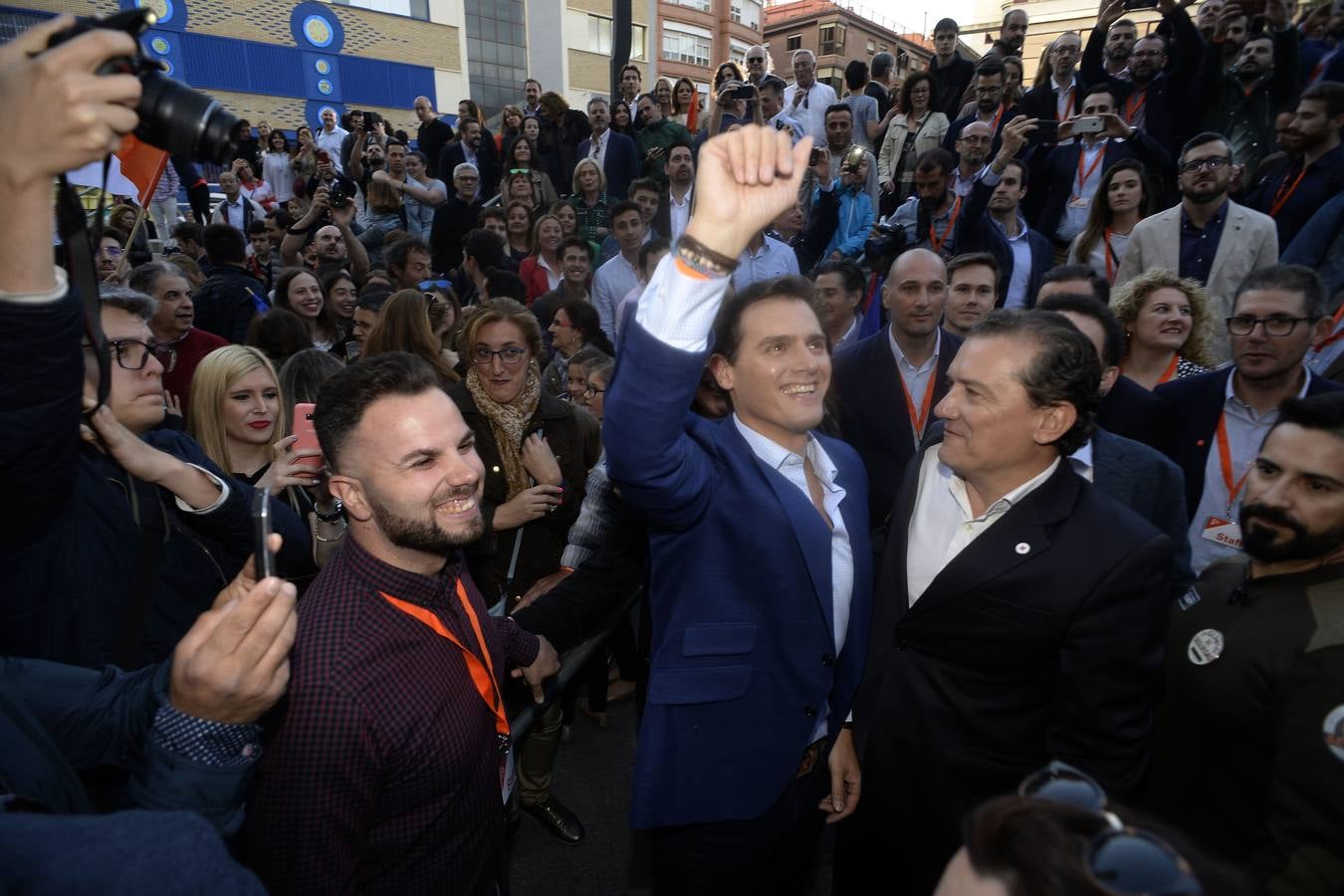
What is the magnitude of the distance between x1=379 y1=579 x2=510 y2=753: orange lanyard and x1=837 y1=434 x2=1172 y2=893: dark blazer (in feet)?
3.64

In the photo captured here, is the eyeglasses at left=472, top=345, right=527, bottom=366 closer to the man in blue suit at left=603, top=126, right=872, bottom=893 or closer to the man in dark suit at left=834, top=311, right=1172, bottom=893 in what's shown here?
the man in blue suit at left=603, top=126, right=872, bottom=893

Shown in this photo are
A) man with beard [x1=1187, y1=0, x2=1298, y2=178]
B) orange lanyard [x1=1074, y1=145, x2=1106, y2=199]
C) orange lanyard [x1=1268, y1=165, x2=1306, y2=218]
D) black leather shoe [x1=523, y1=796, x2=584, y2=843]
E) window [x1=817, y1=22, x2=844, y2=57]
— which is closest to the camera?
black leather shoe [x1=523, y1=796, x2=584, y2=843]

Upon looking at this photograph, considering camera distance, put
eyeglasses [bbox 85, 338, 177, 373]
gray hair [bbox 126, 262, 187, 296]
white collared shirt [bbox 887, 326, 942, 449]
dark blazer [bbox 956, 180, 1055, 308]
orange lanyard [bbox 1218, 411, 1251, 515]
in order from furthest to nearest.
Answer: dark blazer [bbox 956, 180, 1055, 308]
gray hair [bbox 126, 262, 187, 296]
white collared shirt [bbox 887, 326, 942, 449]
orange lanyard [bbox 1218, 411, 1251, 515]
eyeglasses [bbox 85, 338, 177, 373]

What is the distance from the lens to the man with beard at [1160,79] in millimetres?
5973

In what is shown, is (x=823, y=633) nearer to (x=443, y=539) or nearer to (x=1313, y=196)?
(x=443, y=539)

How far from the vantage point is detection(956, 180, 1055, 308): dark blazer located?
5.22 metres

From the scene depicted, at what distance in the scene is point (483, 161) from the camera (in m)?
10.5

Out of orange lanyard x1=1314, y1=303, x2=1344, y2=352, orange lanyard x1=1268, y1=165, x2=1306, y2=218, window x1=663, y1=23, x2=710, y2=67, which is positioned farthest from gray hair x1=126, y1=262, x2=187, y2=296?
window x1=663, y1=23, x2=710, y2=67

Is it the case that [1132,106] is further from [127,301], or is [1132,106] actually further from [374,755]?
[374,755]

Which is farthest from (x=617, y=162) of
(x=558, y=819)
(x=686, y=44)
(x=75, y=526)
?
(x=686, y=44)

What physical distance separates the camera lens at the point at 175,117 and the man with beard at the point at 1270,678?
7.52 feet

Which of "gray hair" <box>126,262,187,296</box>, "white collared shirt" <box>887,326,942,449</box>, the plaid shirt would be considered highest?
"gray hair" <box>126,262,187,296</box>

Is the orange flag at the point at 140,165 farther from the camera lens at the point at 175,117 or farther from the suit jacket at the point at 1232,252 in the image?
the suit jacket at the point at 1232,252

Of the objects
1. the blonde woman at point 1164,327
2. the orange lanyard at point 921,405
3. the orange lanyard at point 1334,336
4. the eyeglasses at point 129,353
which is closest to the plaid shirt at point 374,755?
the eyeglasses at point 129,353
